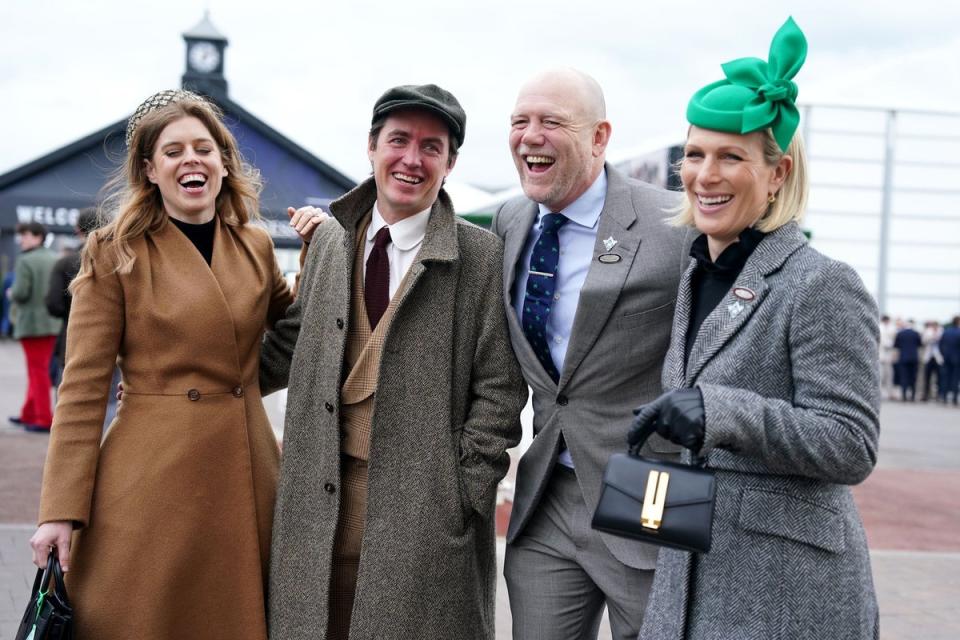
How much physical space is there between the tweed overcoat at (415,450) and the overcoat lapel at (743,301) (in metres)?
0.78

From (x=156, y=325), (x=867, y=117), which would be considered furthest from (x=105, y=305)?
(x=867, y=117)

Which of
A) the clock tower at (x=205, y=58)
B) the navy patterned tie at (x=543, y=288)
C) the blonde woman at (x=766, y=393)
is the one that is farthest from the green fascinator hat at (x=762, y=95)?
the clock tower at (x=205, y=58)

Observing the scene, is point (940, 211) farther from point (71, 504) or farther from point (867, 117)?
point (71, 504)

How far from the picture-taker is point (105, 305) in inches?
122

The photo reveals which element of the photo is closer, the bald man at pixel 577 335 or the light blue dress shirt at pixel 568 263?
the bald man at pixel 577 335

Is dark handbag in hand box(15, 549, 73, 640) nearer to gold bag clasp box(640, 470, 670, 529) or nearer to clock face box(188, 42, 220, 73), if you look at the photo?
gold bag clasp box(640, 470, 670, 529)

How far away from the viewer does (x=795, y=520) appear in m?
2.34

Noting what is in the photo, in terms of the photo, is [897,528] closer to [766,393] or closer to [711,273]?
[711,273]

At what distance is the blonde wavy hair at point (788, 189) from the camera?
253 cm

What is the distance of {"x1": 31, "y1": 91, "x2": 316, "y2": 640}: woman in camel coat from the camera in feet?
10.1

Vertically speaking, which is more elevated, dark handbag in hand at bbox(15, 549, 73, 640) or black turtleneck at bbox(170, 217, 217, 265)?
black turtleneck at bbox(170, 217, 217, 265)

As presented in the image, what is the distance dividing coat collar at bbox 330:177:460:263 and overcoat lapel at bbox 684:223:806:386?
2.90 ft

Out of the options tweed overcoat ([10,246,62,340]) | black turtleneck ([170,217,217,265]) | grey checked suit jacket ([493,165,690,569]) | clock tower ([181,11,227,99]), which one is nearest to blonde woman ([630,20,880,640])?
grey checked suit jacket ([493,165,690,569])

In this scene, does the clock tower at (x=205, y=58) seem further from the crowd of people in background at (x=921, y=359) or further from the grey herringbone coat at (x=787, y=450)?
the grey herringbone coat at (x=787, y=450)
